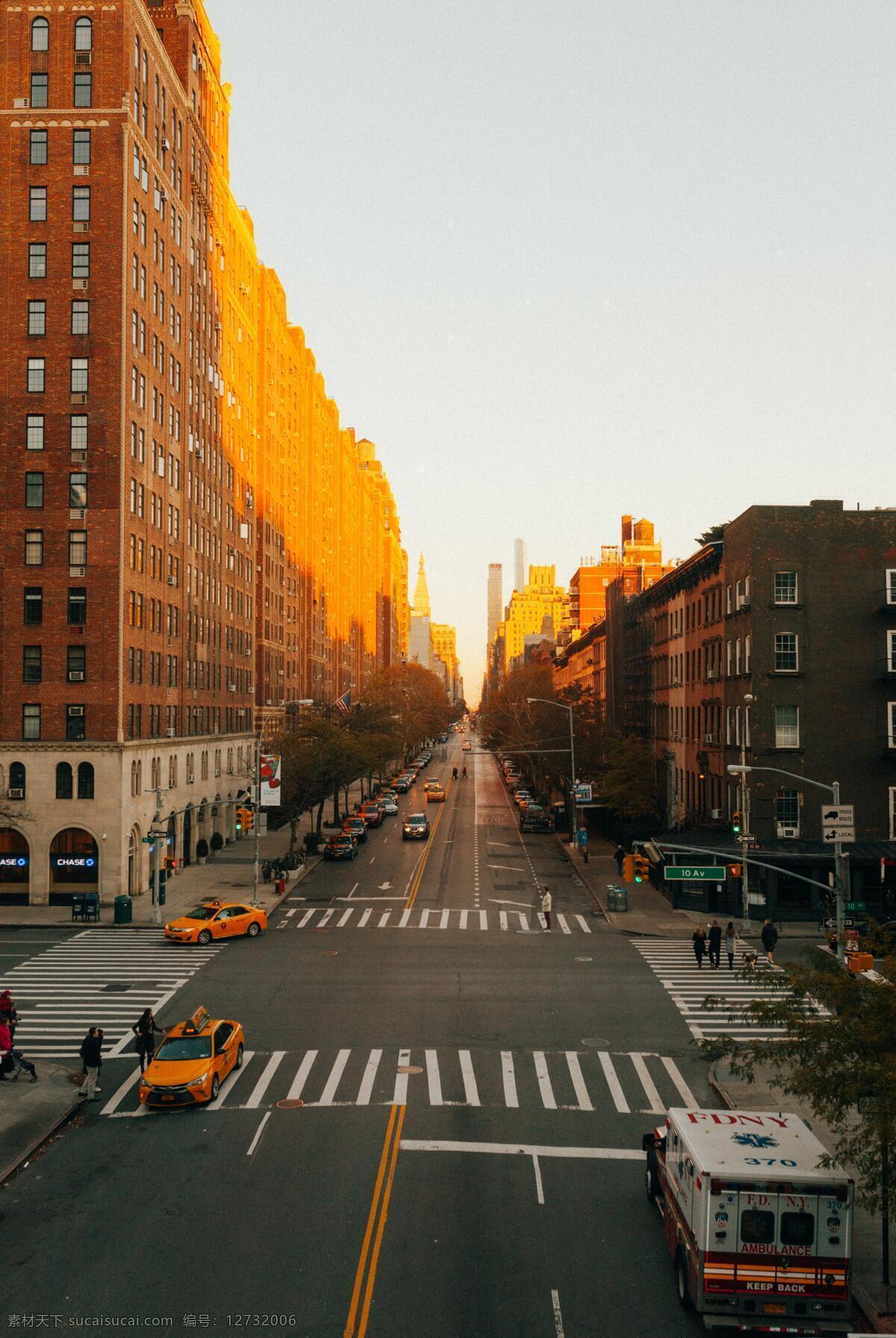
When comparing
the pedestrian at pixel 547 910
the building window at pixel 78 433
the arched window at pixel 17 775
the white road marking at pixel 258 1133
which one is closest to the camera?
the white road marking at pixel 258 1133

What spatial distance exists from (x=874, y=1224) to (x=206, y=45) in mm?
80063

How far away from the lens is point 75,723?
4891 cm

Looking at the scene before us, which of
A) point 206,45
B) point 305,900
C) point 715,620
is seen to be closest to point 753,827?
point 715,620

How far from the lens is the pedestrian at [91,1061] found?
73.6 feet

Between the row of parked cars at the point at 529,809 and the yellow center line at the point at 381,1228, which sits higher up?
the yellow center line at the point at 381,1228

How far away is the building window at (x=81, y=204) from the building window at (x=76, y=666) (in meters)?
22.5

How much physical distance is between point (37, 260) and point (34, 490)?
12261mm

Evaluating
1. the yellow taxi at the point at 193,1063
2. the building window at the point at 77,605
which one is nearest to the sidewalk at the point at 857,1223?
the yellow taxi at the point at 193,1063

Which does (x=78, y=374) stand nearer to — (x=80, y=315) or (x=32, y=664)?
(x=80, y=315)

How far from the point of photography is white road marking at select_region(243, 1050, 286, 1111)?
21.9m

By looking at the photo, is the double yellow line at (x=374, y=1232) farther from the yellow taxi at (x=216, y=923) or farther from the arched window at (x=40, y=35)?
the arched window at (x=40, y=35)

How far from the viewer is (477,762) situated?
596 ft

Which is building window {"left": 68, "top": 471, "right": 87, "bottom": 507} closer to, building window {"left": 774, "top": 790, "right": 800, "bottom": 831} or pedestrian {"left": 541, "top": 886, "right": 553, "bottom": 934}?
pedestrian {"left": 541, "top": 886, "right": 553, "bottom": 934}

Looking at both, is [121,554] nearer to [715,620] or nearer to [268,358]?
[715,620]
